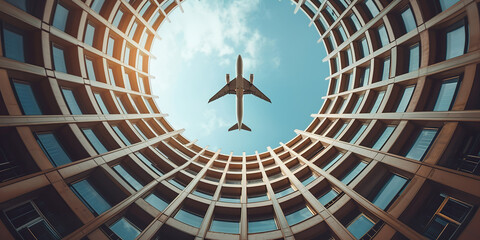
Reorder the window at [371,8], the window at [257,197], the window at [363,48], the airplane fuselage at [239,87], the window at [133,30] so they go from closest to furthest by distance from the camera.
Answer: the window at [371,8], the window at [257,197], the window at [363,48], the window at [133,30], the airplane fuselage at [239,87]

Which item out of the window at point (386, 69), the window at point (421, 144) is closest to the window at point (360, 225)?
the window at point (421, 144)

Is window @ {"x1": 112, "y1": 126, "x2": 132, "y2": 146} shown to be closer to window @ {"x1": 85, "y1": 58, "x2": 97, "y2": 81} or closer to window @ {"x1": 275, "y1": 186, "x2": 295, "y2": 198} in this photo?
window @ {"x1": 85, "y1": 58, "x2": 97, "y2": 81}

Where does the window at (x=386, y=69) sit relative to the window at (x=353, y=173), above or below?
above

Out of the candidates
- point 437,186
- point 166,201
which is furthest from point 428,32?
point 166,201

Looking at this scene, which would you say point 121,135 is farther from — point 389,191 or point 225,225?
point 389,191

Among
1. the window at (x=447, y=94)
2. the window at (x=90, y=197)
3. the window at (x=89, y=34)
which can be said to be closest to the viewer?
the window at (x=447, y=94)

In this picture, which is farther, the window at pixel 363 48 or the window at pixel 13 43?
the window at pixel 363 48

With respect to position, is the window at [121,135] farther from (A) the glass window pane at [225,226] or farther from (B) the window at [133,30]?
(A) the glass window pane at [225,226]

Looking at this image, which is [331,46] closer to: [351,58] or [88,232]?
[351,58]
